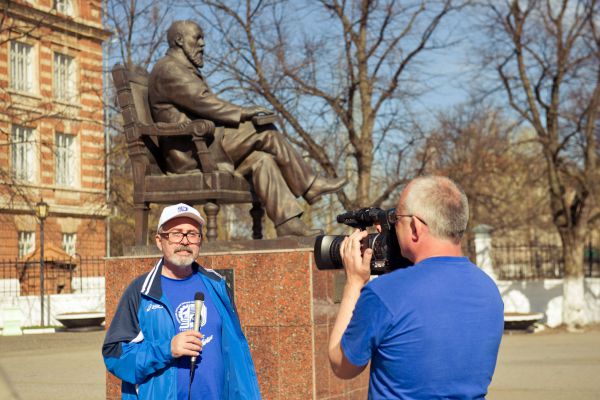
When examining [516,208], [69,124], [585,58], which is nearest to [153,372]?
[585,58]

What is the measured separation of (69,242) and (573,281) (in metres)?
21.1

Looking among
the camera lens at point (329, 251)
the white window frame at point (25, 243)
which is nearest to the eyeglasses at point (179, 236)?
the camera lens at point (329, 251)

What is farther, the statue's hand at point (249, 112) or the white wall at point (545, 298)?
the white wall at point (545, 298)

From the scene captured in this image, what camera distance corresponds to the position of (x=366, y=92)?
64.2ft

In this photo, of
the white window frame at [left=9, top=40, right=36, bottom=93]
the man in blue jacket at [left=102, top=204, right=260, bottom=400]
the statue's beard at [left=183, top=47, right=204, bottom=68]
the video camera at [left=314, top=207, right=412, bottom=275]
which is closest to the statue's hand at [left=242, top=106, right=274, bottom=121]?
the statue's beard at [left=183, top=47, right=204, bottom=68]

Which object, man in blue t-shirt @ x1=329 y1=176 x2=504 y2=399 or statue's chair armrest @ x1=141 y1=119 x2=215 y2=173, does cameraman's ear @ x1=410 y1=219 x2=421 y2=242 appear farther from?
statue's chair armrest @ x1=141 y1=119 x2=215 y2=173

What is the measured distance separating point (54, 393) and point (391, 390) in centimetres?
880

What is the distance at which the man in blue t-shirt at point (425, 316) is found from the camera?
3092 millimetres

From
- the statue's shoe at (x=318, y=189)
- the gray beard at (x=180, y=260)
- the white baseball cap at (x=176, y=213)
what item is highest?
the statue's shoe at (x=318, y=189)

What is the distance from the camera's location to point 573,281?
21.2 metres

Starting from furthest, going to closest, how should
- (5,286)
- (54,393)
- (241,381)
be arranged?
(5,286) < (54,393) < (241,381)

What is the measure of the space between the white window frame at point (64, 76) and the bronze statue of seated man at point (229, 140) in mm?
27573

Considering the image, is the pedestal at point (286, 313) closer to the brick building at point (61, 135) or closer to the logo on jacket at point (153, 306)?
the logo on jacket at point (153, 306)

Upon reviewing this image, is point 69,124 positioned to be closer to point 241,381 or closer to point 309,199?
point 309,199
